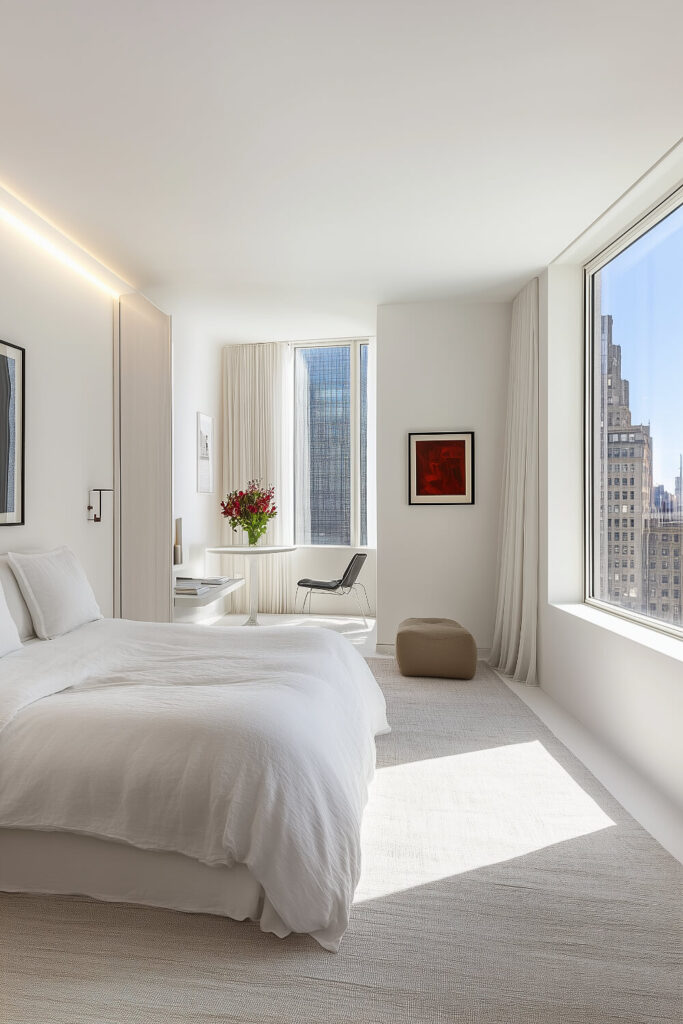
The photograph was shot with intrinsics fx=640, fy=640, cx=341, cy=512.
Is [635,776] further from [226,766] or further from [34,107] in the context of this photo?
[34,107]

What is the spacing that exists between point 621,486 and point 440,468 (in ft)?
5.82

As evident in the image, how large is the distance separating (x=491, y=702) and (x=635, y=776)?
1177 mm

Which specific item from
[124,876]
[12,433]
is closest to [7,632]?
[12,433]

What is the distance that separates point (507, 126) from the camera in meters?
2.66

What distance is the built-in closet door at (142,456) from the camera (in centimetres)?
461

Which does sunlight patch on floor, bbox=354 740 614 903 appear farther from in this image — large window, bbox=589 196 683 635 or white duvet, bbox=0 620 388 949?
large window, bbox=589 196 683 635

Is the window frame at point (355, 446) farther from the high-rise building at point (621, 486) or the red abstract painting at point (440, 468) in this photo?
the high-rise building at point (621, 486)

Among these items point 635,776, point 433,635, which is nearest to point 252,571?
point 433,635

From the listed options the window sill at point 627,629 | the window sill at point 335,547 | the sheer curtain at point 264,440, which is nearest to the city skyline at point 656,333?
the window sill at point 627,629

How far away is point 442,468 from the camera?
5.25 m

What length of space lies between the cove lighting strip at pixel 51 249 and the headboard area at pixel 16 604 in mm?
1827

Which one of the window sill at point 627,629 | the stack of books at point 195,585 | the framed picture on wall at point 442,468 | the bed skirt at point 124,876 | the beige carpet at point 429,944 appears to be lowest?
the beige carpet at point 429,944

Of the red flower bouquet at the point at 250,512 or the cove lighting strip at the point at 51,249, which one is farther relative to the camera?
the red flower bouquet at the point at 250,512

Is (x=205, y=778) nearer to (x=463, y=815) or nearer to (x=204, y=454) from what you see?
(x=463, y=815)
